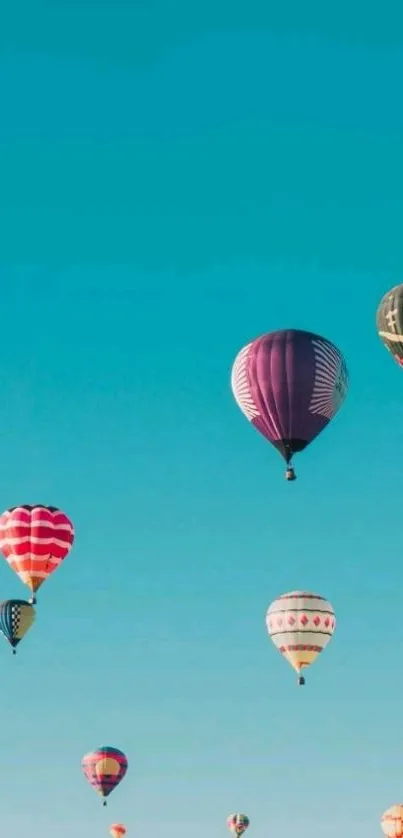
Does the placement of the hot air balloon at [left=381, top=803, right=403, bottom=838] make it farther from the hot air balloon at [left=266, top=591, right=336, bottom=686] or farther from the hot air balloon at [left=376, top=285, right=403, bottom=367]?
the hot air balloon at [left=376, top=285, right=403, bottom=367]

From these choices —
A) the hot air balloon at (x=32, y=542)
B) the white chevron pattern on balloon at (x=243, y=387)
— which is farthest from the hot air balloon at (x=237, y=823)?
the white chevron pattern on balloon at (x=243, y=387)

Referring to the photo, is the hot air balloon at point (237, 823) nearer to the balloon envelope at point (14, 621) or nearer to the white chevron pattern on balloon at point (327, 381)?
the balloon envelope at point (14, 621)

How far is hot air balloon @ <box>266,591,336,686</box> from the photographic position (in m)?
69.1

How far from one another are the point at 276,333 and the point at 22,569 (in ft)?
49.1

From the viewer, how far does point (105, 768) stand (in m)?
89.9

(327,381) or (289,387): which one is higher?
(327,381)

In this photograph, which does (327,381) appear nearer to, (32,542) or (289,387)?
(289,387)

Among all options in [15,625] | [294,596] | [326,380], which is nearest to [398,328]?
[326,380]

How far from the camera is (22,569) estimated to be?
68.6 meters

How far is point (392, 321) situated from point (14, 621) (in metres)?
29.8

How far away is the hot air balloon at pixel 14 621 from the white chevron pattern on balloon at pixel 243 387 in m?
20.3

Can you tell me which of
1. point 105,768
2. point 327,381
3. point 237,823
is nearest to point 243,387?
point 327,381

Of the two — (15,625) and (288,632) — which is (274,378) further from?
(15,625)

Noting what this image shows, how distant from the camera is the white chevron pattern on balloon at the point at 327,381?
2397 inches
